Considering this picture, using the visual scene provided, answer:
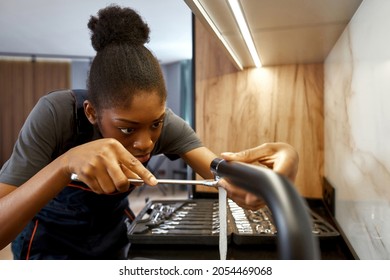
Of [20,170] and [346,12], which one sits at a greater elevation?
[346,12]

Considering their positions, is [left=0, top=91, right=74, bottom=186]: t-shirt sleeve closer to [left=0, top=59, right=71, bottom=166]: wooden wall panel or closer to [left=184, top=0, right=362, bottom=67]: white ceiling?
[left=0, top=59, right=71, bottom=166]: wooden wall panel

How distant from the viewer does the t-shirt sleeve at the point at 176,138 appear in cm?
49

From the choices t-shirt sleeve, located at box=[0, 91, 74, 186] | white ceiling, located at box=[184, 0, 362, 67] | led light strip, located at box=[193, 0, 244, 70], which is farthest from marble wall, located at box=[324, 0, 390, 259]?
t-shirt sleeve, located at box=[0, 91, 74, 186]

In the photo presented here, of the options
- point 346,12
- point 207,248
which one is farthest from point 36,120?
point 346,12

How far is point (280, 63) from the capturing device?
500mm

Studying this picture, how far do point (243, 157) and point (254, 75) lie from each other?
27cm

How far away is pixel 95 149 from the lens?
0.29 meters

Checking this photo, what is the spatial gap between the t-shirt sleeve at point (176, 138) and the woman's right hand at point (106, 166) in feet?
0.63

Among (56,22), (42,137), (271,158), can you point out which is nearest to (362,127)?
(271,158)

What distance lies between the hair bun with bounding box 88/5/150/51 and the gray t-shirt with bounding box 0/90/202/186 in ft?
0.29

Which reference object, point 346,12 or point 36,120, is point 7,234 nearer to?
point 36,120

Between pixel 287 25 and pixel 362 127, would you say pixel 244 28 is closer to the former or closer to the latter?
pixel 287 25

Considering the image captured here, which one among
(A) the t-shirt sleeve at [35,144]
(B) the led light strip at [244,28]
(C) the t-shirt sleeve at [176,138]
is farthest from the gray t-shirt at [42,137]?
(B) the led light strip at [244,28]

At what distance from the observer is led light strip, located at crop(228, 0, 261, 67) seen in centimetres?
33
